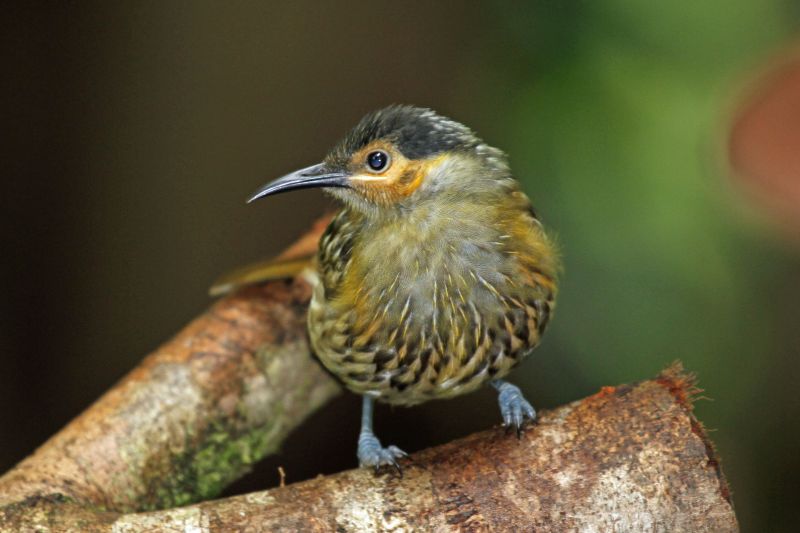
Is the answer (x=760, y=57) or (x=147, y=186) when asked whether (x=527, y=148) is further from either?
(x=147, y=186)

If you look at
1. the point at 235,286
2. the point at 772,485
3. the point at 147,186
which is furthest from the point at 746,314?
the point at 147,186

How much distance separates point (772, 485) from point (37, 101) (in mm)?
4426

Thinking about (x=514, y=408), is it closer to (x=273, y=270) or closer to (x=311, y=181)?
(x=311, y=181)

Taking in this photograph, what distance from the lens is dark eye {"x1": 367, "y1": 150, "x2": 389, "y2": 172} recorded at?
9.37 ft

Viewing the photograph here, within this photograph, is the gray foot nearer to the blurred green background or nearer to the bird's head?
the bird's head

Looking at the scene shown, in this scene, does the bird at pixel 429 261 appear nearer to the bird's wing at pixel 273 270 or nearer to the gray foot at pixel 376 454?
the gray foot at pixel 376 454

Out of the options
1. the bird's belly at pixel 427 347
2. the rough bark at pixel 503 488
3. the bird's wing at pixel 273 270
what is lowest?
the rough bark at pixel 503 488

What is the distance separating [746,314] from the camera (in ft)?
15.5

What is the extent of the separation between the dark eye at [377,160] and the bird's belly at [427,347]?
409 millimetres

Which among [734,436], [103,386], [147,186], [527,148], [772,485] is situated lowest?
[772,485]

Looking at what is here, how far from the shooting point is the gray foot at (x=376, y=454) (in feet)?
9.32

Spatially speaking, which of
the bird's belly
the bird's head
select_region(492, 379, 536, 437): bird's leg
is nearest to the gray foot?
the bird's belly

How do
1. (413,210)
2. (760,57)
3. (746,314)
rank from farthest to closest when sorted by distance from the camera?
1. (746,314)
2. (760,57)
3. (413,210)

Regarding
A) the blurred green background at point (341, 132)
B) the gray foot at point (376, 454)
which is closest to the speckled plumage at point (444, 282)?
the gray foot at point (376, 454)
